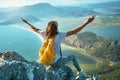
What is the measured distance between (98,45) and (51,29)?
151910 millimetres

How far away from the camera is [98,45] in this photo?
15812cm

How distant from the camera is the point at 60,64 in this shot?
27.0ft

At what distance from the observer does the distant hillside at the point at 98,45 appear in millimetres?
138375

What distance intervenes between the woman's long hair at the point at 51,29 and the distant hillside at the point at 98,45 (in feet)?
411

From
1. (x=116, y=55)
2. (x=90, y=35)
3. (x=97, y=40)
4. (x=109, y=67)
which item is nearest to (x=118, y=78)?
(x=109, y=67)

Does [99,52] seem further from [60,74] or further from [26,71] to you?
[26,71]

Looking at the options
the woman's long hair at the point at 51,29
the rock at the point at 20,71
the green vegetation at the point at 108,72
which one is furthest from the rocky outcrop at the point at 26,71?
the green vegetation at the point at 108,72

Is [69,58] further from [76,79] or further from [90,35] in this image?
[90,35]

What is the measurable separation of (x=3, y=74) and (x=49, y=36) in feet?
7.66

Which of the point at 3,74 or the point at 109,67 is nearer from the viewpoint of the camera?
the point at 3,74

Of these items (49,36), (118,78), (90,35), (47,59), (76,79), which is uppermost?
(49,36)

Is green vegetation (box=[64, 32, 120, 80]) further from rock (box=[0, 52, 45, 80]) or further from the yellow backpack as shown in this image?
rock (box=[0, 52, 45, 80])

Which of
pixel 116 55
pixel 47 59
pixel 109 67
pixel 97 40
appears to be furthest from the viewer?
pixel 97 40

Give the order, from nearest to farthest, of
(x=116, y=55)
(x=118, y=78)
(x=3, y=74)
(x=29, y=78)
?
(x=3, y=74) < (x=29, y=78) < (x=118, y=78) < (x=116, y=55)
